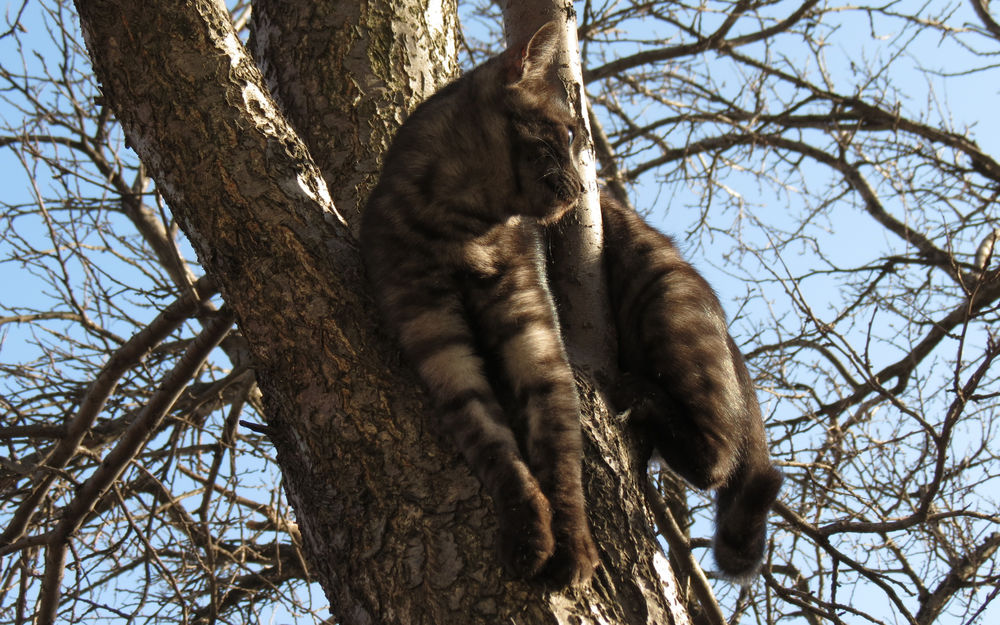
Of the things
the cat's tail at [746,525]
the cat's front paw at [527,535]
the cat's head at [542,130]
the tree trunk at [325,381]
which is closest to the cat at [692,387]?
the cat's tail at [746,525]

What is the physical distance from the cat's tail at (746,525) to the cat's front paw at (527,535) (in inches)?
48.5

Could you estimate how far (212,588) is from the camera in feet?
10.00

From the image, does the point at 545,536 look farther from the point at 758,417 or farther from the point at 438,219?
the point at 758,417

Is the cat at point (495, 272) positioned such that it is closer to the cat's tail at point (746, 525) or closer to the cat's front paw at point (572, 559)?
the cat's front paw at point (572, 559)

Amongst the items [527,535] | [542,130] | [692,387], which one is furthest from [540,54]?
[527,535]

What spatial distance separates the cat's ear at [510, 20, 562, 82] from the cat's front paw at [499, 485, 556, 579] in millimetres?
1417

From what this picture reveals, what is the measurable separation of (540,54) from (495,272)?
73cm

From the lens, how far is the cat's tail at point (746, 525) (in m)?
3.01

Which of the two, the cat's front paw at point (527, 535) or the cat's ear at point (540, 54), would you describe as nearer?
the cat's front paw at point (527, 535)

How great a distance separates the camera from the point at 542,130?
9.39 ft

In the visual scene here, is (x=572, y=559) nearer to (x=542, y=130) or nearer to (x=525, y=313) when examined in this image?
(x=525, y=313)

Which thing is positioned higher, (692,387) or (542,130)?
(542,130)

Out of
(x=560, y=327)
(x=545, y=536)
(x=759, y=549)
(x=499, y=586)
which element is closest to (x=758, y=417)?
(x=759, y=549)

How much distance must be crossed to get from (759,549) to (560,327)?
1193mm
